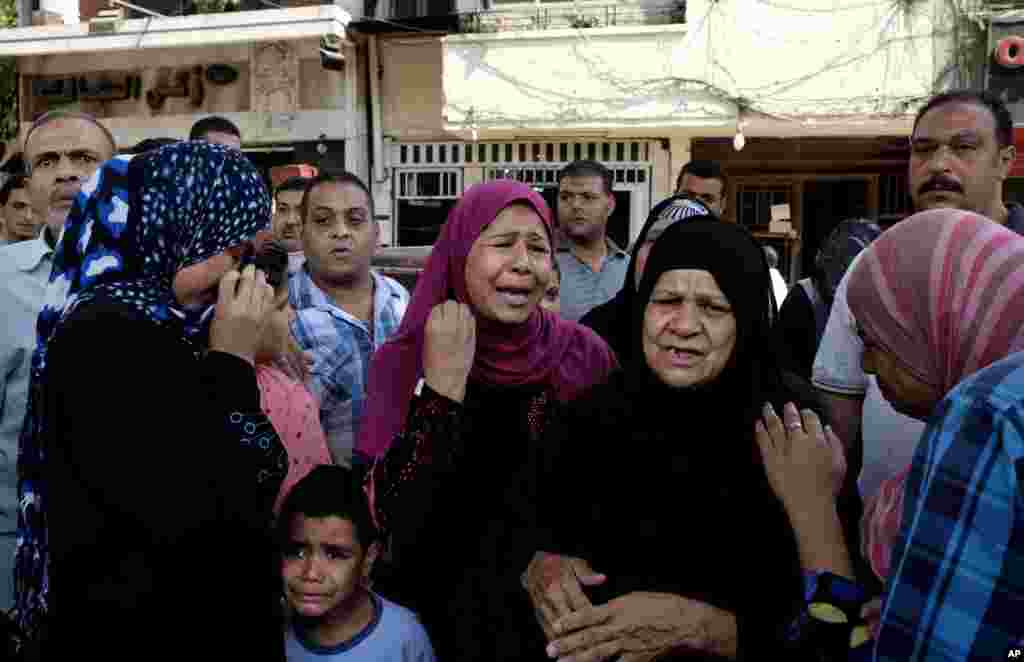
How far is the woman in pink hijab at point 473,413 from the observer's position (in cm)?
190

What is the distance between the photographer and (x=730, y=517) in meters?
1.71

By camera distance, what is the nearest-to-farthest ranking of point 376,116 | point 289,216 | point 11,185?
point 11,185
point 289,216
point 376,116

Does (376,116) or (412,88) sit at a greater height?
(412,88)

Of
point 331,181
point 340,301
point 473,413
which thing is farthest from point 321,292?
point 473,413

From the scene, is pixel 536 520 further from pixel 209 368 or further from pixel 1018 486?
pixel 1018 486

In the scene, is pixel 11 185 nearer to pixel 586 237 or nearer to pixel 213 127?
pixel 213 127

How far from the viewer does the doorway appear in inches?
402

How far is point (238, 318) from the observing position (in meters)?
1.67

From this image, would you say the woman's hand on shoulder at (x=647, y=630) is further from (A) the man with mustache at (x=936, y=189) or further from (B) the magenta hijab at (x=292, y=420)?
(B) the magenta hijab at (x=292, y=420)

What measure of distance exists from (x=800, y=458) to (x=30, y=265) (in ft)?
7.20

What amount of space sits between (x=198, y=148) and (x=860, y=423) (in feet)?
5.60

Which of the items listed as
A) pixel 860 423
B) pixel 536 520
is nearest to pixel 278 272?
pixel 536 520

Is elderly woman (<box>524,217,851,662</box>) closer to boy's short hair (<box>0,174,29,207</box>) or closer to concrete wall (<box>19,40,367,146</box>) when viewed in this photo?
boy's short hair (<box>0,174,29,207</box>)

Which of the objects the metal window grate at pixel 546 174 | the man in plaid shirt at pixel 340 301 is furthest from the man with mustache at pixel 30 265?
the metal window grate at pixel 546 174
